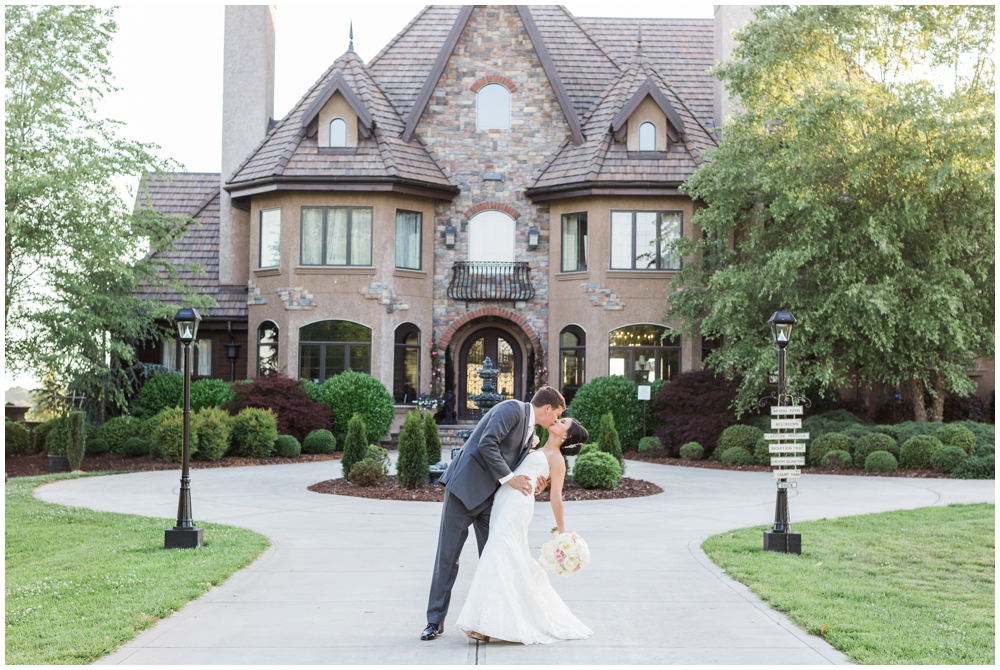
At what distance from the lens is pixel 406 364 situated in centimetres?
2570

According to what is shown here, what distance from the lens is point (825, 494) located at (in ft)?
51.4


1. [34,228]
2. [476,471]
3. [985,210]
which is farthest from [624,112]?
[476,471]

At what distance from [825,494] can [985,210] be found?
782cm

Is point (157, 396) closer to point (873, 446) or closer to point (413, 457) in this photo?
point (413, 457)

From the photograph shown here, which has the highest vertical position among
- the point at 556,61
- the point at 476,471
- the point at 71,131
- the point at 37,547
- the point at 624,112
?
the point at 556,61

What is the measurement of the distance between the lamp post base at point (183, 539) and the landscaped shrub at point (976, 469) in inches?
521

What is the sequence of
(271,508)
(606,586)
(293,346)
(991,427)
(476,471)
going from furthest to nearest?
(293,346), (991,427), (271,508), (606,586), (476,471)

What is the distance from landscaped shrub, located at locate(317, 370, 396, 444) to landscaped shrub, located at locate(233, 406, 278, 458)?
88.7 inches

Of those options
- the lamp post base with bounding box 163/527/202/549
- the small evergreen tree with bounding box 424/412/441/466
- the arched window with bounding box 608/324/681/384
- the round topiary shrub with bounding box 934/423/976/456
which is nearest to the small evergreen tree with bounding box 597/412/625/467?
the small evergreen tree with bounding box 424/412/441/466

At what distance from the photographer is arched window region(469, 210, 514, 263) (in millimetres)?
26266

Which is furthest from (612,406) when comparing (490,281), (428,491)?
(428,491)

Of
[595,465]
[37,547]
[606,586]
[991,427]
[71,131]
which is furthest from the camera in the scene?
[71,131]

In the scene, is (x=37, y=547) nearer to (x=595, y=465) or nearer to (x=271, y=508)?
(x=271, y=508)

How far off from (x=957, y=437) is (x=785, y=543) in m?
10.1
